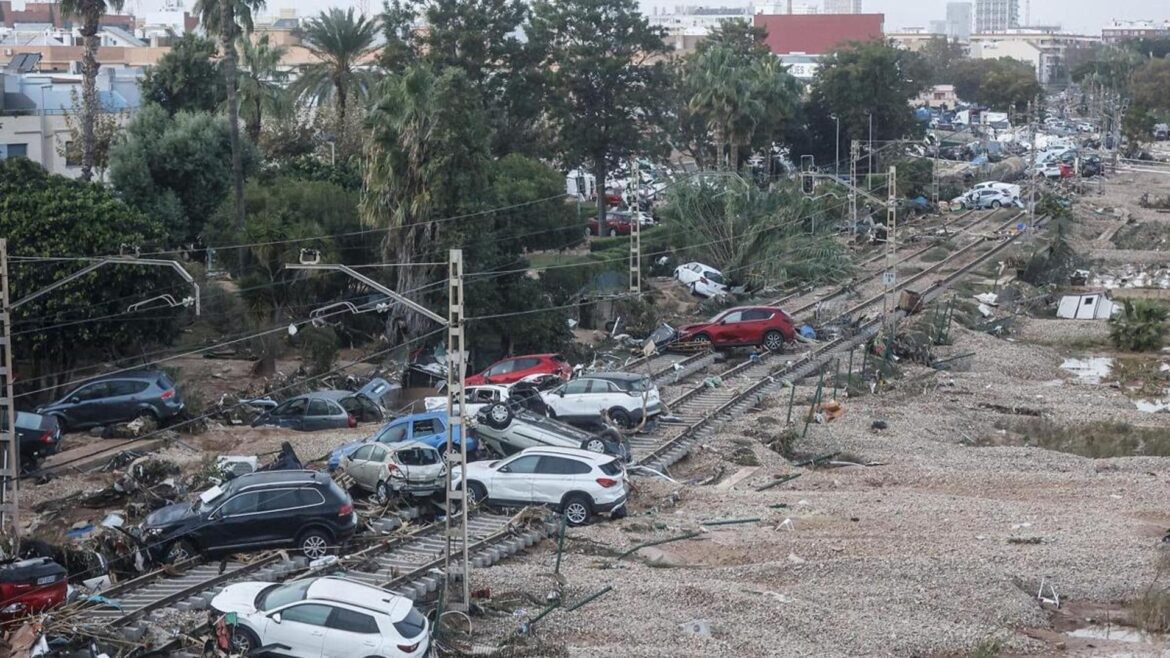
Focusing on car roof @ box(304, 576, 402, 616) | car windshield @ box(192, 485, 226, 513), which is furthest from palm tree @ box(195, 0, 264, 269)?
car roof @ box(304, 576, 402, 616)

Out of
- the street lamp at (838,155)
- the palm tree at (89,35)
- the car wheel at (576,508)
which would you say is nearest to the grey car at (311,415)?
the car wheel at (576,508)

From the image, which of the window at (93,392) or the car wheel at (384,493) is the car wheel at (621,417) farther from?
the window at (93,392)

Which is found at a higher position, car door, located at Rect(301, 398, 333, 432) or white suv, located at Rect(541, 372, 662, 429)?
white suv, located at Rect(541, 372, 662, 429)

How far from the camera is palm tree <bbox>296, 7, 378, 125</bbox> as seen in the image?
204 ft

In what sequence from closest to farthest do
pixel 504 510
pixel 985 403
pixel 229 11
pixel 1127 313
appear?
1. pixel 504 510
2. pixel 985 403
3. pixel 229 11
4. pixel 1127 313

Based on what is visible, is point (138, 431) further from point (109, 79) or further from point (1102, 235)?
point (1102, 235)

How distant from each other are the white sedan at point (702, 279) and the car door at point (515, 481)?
27.6 metres

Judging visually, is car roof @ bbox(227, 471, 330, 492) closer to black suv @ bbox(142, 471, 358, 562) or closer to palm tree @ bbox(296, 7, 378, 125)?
black suv @ bbox(142, 471, 358, 562)

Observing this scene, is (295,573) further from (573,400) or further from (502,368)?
(502,368)

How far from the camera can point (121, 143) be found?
50.8m

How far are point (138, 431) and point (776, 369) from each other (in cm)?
1648

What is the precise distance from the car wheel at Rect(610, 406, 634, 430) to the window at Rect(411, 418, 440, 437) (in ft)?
17.7

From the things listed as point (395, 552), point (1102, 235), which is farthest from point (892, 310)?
point (1102, 235)

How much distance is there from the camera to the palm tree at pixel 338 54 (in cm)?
6228
